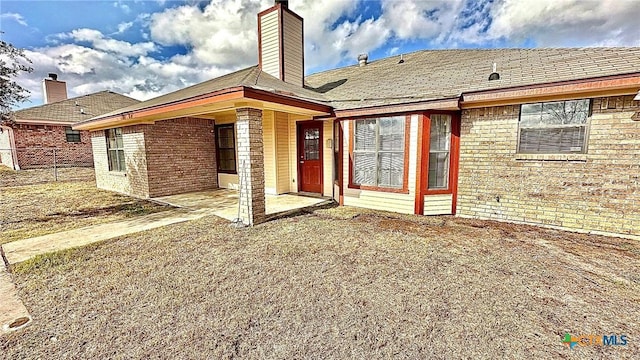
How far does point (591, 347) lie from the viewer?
205cm

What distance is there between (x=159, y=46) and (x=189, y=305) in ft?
65.4

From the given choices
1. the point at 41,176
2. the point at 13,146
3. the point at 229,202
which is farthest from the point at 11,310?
the point at 13,146

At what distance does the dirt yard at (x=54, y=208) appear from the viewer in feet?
17.5

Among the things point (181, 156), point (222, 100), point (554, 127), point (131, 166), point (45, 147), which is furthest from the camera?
point (45, 147)

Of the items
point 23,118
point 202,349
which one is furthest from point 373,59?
point 23,118

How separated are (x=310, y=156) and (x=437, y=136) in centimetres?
371

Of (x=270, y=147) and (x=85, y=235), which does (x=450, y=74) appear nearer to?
(x=270, y=147)

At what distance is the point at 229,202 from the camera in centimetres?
743

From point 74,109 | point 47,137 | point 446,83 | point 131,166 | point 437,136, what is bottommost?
point 131,166

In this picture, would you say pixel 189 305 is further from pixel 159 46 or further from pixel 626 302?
pixel 159 46

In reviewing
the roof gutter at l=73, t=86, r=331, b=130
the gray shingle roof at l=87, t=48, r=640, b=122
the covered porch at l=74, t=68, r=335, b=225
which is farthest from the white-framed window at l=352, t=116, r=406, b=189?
the roof gutter at l=73, t=86, r=331, b=130

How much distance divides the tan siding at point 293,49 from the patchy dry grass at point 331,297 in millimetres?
6095

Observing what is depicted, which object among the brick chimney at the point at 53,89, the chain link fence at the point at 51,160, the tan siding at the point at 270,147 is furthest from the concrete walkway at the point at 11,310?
the brick chimney at the point at 53,89

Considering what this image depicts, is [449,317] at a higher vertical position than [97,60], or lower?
lower
